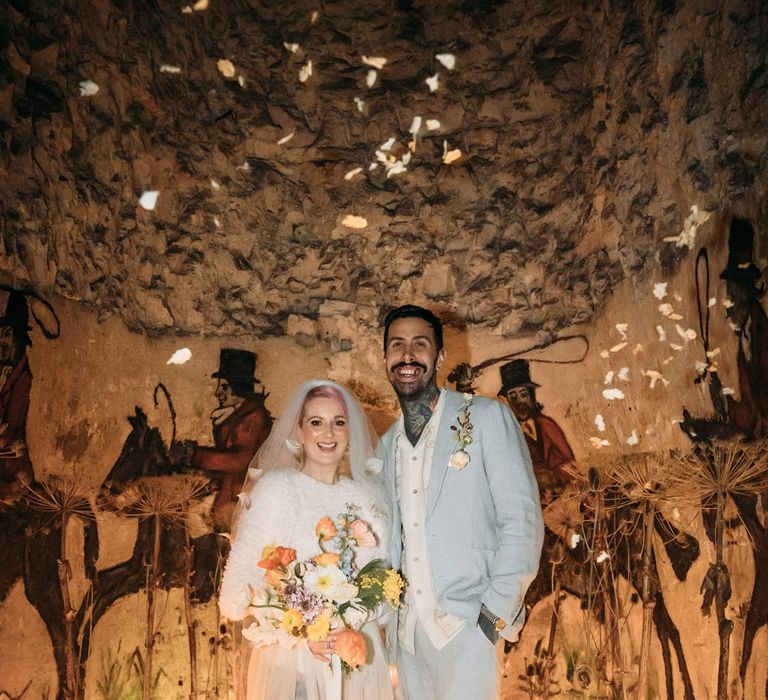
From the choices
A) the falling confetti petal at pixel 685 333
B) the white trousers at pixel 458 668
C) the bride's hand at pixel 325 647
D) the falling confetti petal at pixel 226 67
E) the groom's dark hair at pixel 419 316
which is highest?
the falling confetti petal at pixel 226 67

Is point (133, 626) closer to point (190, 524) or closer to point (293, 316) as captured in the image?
point (190, 524)

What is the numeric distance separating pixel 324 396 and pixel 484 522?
2.89ft

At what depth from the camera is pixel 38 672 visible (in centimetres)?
482

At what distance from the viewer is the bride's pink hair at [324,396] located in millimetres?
3234

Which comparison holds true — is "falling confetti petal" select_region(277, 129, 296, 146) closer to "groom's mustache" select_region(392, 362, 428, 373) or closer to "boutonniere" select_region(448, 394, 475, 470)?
"groom's mustache" select_region(392, 362, 428, 373)

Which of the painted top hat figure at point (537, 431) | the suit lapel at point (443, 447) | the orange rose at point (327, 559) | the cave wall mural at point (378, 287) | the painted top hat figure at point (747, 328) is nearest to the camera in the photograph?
the orange rose at point (327, 559)

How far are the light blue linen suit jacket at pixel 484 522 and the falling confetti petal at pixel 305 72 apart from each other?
408 centimetres

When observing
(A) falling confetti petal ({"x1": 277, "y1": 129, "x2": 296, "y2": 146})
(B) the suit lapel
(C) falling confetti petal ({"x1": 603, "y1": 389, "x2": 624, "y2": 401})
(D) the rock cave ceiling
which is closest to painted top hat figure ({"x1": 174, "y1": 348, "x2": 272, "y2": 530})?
(D) the rock cave ceiling

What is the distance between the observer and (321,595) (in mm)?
2578

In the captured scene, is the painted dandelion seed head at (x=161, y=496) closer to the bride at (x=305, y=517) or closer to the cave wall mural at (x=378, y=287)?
the cave wall mural at (x=378, y=287)

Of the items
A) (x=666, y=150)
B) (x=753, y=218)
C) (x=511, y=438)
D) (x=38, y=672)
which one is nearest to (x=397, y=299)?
(x=666, y=150)

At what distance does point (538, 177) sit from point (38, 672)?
524 cm

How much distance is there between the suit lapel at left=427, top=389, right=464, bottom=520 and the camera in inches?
117

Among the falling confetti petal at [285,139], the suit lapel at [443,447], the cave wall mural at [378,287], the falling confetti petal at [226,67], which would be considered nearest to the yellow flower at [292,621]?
the suit lapel at [443,447]
